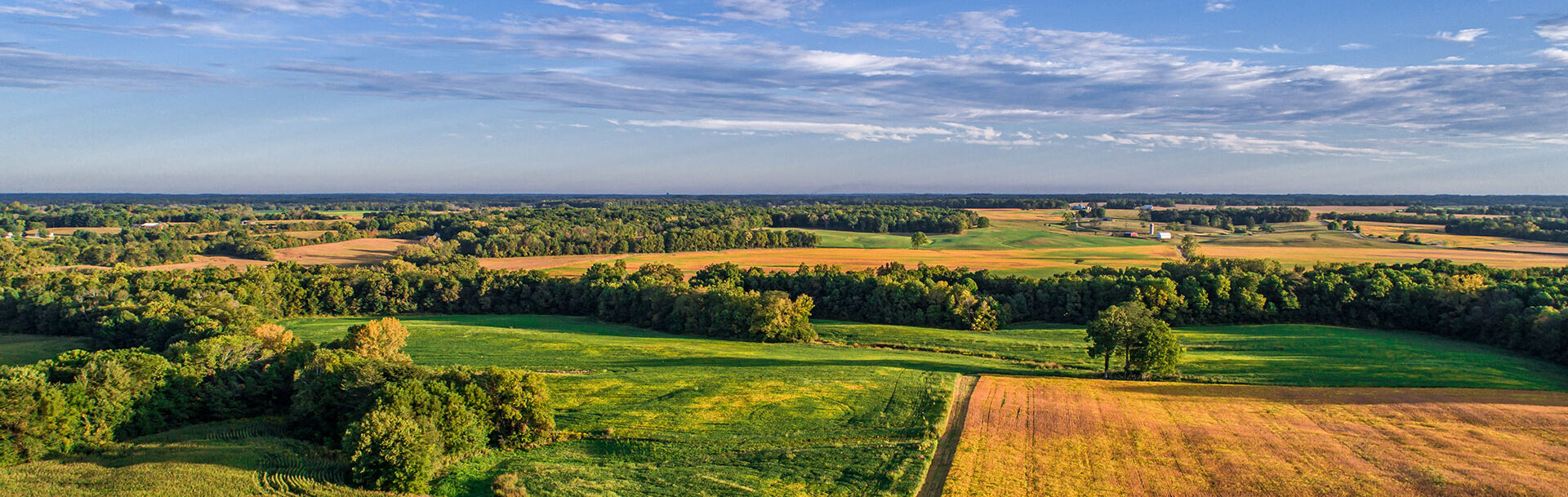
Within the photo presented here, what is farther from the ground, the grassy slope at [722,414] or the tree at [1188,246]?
the tree at [1188,246]

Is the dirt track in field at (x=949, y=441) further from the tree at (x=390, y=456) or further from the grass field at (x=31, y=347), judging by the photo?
the grass field at (x=31, y=347)

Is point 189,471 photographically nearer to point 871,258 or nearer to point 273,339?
point 273,339

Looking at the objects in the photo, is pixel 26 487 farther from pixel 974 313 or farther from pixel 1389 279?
pixel 1389 279

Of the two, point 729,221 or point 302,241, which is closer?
point 302,241

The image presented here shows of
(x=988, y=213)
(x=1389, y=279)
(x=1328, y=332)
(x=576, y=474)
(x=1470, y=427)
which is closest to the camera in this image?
(x=576, y=474)

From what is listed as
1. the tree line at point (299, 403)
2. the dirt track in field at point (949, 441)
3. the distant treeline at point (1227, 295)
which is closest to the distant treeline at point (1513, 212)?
the distant treeline at point (1227, 295)

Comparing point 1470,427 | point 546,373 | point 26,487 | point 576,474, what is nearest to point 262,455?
point 26,487

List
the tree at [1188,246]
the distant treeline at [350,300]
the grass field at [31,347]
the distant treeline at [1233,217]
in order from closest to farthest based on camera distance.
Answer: the grass field at [31,347]
the distant treeline at [350,300]
the tree at [1188,246]
the distant treeline at [1233,217]
